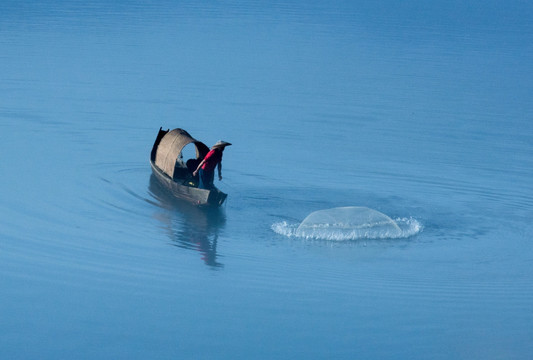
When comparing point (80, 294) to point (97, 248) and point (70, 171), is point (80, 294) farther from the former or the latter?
point (70, 171)

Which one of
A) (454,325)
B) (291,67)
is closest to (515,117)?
(291,67)

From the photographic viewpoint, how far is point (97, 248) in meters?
14.2

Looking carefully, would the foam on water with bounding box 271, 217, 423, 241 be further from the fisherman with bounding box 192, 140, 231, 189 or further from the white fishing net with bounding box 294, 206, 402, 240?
the fisherman with bounding box 192, 140, 231, 189

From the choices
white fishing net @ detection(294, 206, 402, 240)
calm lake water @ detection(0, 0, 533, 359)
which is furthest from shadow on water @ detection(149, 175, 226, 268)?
white fishing net @ detection(294, 206, 402, 240)

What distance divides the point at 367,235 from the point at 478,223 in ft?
8.51

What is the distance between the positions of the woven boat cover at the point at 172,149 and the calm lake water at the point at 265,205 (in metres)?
0.62

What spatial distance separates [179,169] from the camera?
58.6 ft

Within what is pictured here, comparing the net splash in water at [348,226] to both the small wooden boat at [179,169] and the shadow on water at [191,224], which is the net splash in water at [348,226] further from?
the small wooden boat at [179,169]

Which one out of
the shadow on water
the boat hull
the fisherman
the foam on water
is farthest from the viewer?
the fisherman

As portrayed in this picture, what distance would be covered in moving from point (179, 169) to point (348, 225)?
14.7 feet

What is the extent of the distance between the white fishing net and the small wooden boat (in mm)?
2017

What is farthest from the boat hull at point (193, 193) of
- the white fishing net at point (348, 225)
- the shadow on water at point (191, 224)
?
the white fishing net at point (348, 225)

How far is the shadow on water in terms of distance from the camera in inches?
574

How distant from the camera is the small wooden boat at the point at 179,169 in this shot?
16.3m
